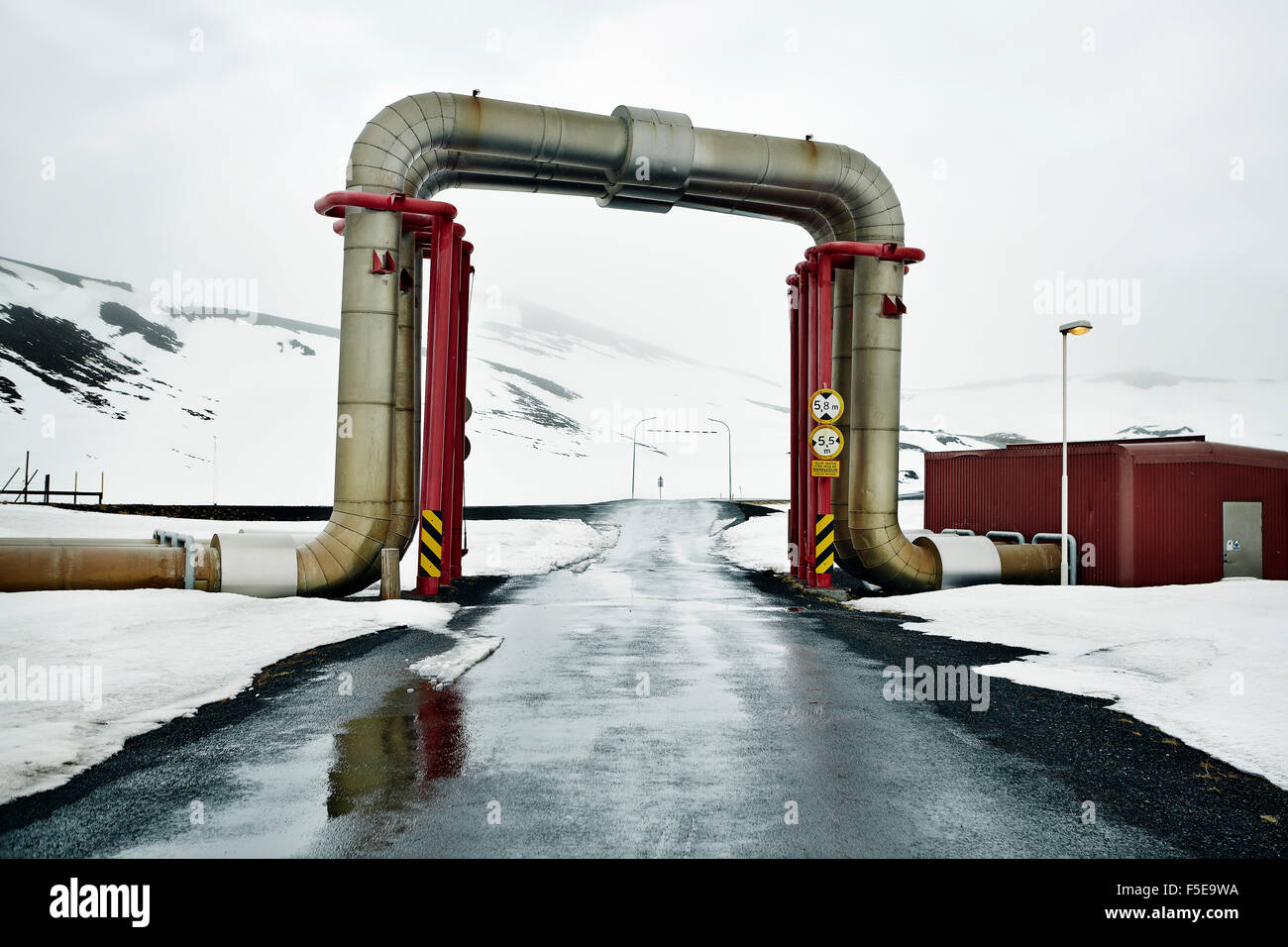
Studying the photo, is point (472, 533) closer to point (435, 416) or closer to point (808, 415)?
point (808, 415)

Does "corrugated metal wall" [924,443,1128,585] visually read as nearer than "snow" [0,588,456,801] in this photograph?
No

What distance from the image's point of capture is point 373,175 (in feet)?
51.8

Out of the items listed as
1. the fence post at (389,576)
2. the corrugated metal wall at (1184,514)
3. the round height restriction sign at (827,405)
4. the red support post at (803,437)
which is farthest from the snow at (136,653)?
the corrugated metal wall at (1184,514)

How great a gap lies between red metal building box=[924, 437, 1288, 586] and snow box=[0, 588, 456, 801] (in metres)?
13.5

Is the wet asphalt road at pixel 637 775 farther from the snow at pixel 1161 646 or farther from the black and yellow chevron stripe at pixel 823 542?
the black and yellow chevron stripe at pixel 823 542

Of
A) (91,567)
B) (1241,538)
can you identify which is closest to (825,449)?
(1241,538)

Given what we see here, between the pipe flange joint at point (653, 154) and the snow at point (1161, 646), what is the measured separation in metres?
8.68

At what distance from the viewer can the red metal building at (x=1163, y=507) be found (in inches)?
749

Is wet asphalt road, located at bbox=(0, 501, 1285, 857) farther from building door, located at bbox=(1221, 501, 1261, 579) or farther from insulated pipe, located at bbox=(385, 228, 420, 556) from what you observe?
building door, located at bbox=(1221, 501, 1261, 579)

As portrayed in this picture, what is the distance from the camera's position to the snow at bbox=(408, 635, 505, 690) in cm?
889

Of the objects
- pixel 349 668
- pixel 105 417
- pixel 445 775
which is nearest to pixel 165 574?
pixel 349 668

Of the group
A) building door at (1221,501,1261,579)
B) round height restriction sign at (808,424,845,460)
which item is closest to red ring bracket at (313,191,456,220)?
round height restriction sign at (808,424,845,460)
